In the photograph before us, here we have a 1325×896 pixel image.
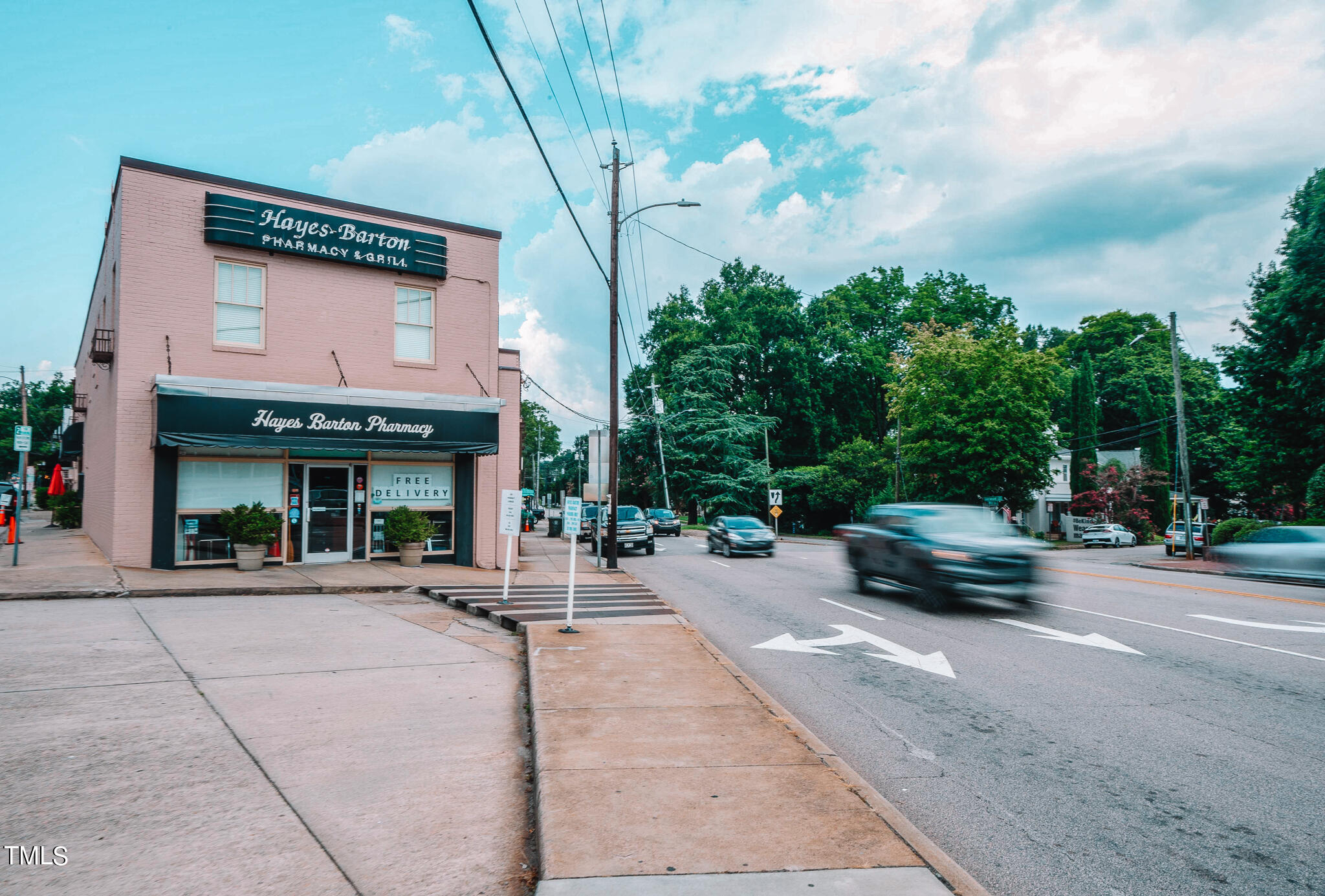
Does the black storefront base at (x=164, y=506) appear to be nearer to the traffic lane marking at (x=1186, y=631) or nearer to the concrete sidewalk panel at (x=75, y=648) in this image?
the concrete sidewalk panel at (x=75, y=648)

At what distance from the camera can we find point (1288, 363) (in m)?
27.0

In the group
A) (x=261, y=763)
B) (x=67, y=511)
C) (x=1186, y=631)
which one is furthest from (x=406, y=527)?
(x=67, y=511)

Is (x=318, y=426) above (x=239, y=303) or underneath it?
underneath

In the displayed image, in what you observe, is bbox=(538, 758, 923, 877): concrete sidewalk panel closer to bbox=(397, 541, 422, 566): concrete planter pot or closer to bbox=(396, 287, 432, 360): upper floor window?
bbox=(397, 541, 422, 566): concrete planter pot

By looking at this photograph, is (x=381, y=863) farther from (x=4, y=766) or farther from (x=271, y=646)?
(x=271, y=646)

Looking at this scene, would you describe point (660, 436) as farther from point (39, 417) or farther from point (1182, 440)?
point (39, 417)

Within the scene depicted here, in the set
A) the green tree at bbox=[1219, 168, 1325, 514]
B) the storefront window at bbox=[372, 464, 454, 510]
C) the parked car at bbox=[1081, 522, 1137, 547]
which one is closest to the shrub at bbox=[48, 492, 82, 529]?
the storefront window at bbox=[372, 464, 454, 510]

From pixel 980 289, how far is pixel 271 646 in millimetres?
64784

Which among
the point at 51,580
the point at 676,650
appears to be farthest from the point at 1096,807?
the point at 51,580

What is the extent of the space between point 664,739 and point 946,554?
25.6 feet

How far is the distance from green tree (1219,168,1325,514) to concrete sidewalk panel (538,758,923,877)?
92.6 ft

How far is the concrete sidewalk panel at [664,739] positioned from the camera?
504 centimetres

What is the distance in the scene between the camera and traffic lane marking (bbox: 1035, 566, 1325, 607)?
14.1 metres

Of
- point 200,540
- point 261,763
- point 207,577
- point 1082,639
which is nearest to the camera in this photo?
point 261,763
